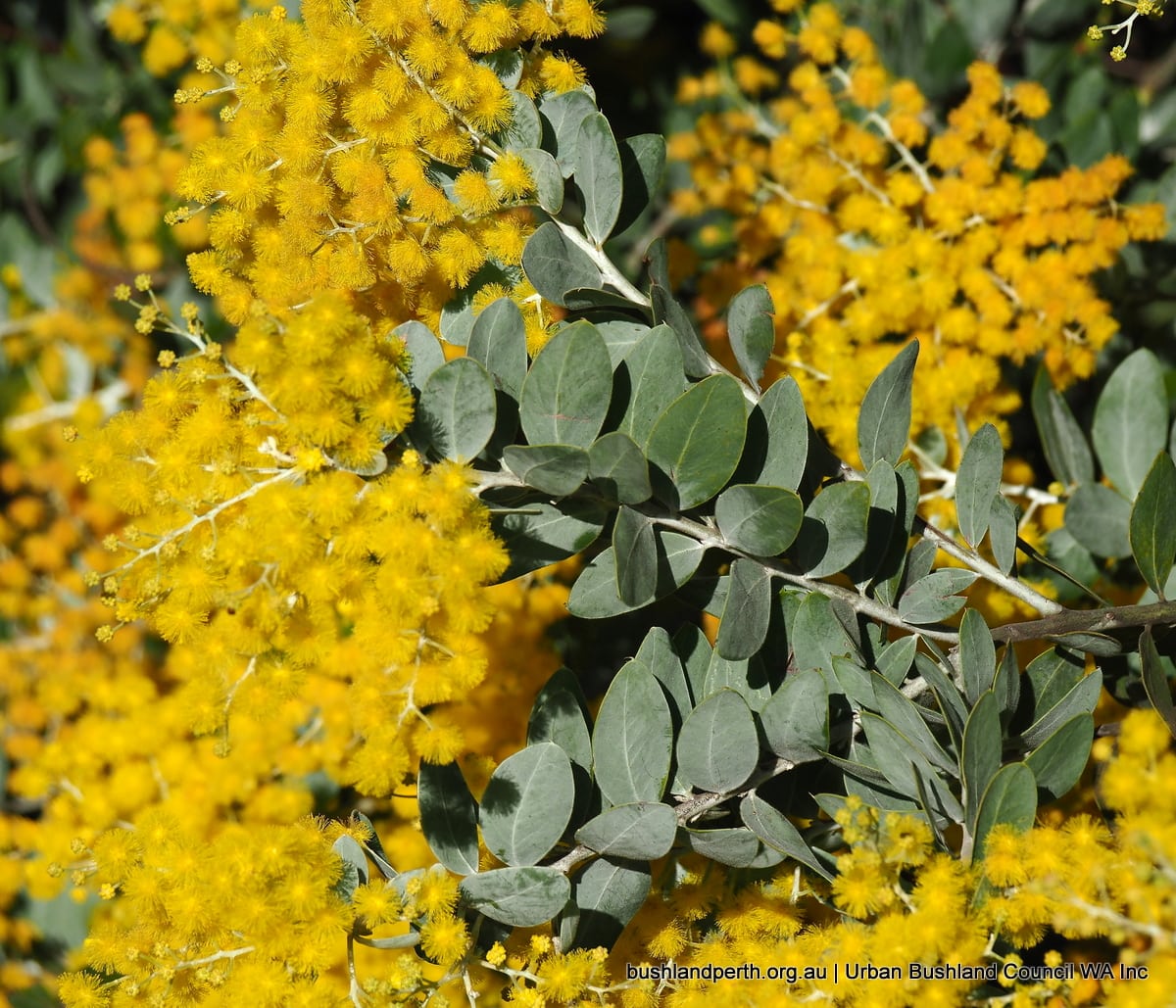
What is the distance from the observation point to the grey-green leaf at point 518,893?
1572 millimetres

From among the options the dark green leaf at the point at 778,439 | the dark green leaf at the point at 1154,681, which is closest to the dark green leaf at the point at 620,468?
the dark green leaf at the point at 778,439

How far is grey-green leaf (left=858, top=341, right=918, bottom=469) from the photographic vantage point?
1.73m

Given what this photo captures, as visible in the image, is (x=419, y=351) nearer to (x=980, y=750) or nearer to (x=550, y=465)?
(x=550, y=465)

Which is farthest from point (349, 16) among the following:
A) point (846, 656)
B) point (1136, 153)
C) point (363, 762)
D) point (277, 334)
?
point (1136, 153)

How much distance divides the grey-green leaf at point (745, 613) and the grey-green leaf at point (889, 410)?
322mm

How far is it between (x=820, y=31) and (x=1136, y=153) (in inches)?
32.9

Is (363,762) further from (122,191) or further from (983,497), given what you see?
(122,191)

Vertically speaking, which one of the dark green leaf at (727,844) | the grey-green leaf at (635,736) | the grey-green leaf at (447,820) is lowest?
the grey-green leaf at (447,820)

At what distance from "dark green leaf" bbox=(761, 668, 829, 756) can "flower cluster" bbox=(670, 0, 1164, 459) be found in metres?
0.74

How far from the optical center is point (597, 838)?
5.22ft

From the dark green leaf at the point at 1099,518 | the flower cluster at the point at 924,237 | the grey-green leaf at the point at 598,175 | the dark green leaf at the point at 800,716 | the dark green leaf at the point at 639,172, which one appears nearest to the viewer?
the dark green leaf at the point at 800,716

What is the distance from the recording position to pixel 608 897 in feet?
5.47

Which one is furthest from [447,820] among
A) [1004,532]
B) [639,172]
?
[639,172]

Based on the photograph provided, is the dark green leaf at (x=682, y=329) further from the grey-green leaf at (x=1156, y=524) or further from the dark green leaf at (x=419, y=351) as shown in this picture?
the grey-green leaf at (x=1156, y=524)
